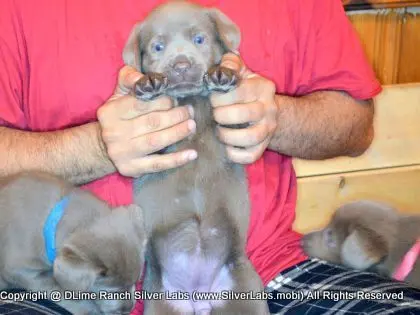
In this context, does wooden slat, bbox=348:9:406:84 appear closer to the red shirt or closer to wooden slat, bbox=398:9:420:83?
wooden slat, bbox=398:9:420:83

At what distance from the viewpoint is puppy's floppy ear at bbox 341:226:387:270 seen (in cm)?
163

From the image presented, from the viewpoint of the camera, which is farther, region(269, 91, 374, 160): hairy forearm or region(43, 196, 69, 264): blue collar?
region(269, 91, 374, 160): hairy forearm

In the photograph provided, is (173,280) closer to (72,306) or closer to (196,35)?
(72,306)

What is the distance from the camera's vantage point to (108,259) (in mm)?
1397

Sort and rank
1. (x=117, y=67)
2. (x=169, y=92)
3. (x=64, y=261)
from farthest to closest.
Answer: (x=117, y=67) → (x=169, y=92) → (x=64, y=261)

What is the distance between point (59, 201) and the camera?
150 cm

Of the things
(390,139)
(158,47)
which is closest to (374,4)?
(390,139)

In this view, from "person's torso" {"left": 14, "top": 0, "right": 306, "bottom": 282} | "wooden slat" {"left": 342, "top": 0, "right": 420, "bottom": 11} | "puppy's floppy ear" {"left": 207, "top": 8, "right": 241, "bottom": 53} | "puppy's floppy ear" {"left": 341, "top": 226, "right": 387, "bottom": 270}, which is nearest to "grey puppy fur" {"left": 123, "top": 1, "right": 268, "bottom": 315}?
"puppy's floppy ear" {"left": 207, "top": 8, "right": 241, "bottom": 53}

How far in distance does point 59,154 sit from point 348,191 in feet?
3.96

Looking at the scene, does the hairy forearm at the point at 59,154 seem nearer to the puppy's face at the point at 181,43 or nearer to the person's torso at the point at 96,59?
the person's torso at the point at 96,59

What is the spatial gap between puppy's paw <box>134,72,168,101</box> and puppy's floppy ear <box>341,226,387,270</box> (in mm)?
588

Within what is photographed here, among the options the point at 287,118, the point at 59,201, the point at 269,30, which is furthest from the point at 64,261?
the point at 269,30

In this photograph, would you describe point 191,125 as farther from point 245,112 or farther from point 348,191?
point 348,191

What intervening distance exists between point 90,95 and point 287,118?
17.5 inches
